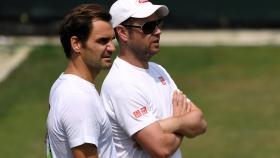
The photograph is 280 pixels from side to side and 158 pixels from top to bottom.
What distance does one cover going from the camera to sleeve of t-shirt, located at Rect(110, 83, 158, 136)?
5.54 m

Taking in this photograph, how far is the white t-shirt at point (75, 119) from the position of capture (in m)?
4.94

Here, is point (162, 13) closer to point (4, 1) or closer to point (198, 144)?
point (198, 144)

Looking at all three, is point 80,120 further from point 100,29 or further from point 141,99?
point 141,99

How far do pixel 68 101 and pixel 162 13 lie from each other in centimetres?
114

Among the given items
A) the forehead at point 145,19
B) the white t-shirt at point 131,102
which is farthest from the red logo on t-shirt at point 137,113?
the forehead at point 145,19

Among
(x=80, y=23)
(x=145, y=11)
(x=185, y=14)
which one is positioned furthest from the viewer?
(x=185, y=14)

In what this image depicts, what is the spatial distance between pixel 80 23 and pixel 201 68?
38.3 ft

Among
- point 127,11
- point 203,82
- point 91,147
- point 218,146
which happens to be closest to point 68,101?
point 91,147

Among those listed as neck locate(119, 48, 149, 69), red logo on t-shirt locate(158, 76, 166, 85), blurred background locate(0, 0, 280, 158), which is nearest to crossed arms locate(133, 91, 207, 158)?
red logo on t-shirt locate(158, 76, 166, 85)

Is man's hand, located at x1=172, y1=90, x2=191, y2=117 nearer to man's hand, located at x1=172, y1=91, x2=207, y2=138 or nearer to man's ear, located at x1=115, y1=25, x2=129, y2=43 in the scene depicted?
man's hand, located at x1=172, y1=91, x2=207, y2=138

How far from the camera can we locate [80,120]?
494 centimetres

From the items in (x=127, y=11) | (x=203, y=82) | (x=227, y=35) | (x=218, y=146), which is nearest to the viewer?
(x=127, y=11)

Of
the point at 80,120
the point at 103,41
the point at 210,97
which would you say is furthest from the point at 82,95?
the point at 210,97

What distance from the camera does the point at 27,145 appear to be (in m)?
12.4
